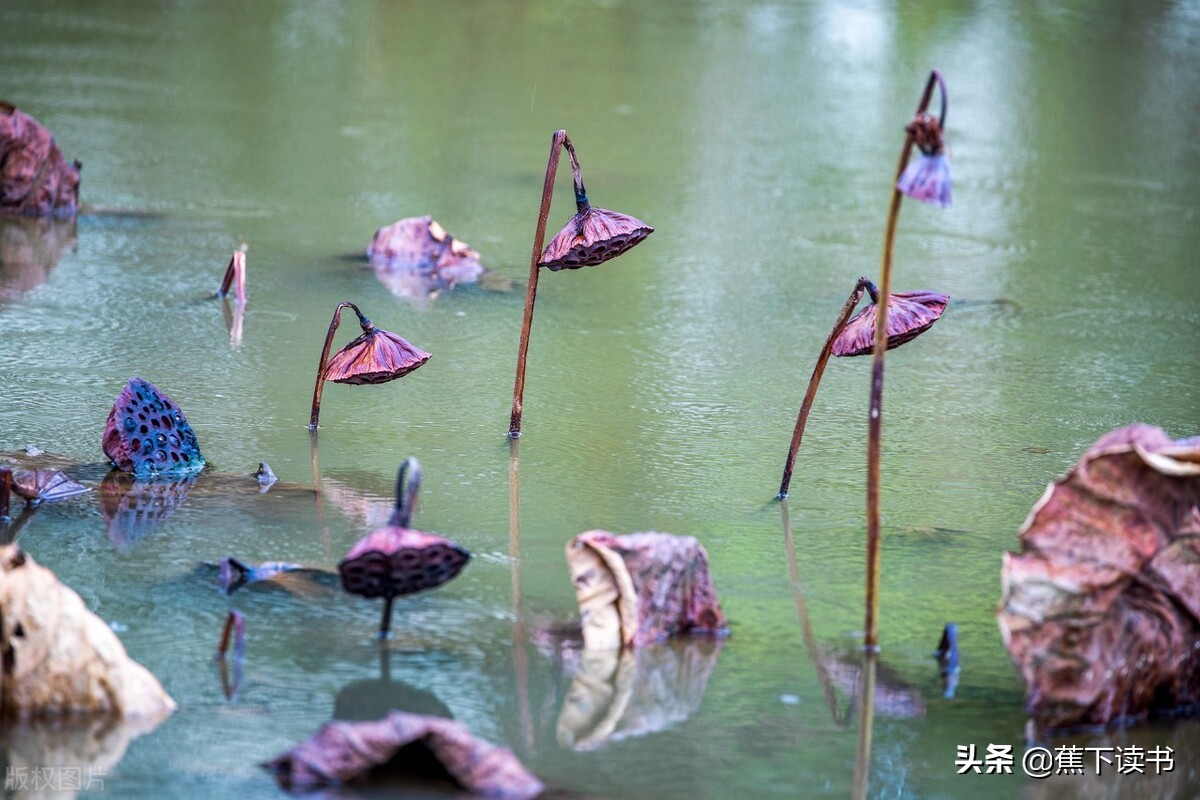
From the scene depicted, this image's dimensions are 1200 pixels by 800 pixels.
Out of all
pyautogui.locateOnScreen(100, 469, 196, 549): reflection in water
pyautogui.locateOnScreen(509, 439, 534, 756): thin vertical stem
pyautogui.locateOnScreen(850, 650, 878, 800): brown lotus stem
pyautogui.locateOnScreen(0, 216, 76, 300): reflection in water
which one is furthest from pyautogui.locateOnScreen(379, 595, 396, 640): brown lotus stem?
pyautogui.locateOnScreen(0, 216, 76, 300): reflection in water

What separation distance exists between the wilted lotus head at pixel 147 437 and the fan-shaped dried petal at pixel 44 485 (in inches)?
4.6

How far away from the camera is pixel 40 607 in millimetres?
1873

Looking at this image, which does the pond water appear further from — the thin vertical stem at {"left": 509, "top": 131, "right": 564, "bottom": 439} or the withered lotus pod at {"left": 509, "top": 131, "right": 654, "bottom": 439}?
the withered lotus pod at {"left": 509, "top": 131, "right": 654, "bottom": 439}

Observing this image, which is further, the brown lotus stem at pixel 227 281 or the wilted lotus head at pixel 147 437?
the brown lotus stem at pixel 227 281

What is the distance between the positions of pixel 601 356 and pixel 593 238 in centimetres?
102

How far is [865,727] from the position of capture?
6.53ft

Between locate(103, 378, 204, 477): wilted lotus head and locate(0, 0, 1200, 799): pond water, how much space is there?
6cm

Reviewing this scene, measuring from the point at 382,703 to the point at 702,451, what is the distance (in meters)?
1.22

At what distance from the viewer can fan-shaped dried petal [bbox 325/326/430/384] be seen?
9.27 feet

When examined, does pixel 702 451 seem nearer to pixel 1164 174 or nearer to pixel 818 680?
pixel 818 680

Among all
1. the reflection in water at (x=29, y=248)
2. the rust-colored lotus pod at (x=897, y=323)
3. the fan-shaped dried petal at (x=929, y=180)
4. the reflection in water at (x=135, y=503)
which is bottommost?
the reflection in water at (x=135, y=503)

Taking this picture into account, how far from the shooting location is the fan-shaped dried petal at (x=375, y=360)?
2.82 meters

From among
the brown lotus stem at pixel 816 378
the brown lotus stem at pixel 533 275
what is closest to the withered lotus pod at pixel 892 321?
the brown lotus stem at pixel 816 378

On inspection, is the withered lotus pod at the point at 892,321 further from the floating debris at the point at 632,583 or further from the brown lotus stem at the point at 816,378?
the floating debris at the point at 632,583
